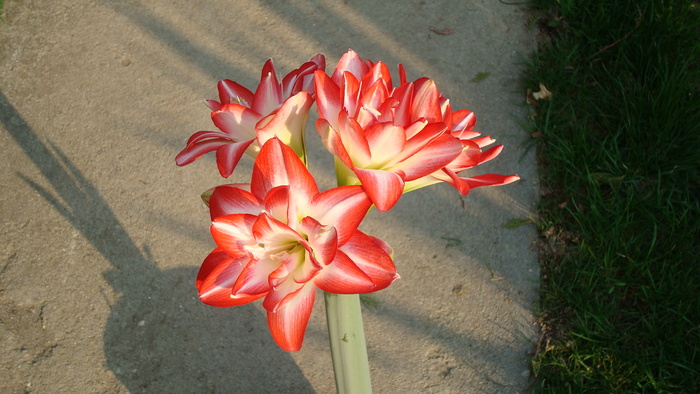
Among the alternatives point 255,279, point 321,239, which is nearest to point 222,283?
point 255,279

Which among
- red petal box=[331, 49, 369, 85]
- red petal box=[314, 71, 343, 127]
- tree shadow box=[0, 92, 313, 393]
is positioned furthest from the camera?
tree shadow box=[0, 92, 313, 393]

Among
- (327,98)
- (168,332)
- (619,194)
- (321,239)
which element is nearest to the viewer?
(321,239)

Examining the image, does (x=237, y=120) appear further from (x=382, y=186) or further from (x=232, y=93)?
(x=382, y=186)

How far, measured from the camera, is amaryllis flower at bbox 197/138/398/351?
1.02 metres

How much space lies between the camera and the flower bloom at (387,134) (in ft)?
3.45

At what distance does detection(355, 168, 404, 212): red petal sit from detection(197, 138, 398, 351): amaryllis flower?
0.03 meters

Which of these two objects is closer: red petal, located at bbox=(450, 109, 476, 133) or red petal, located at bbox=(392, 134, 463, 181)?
red petal, located at bbox=(392, 134, 463, 181)

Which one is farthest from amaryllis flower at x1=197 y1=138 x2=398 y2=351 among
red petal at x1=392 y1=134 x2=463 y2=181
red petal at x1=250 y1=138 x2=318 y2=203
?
red petal at x1=392 y1=134 x2=463 y2=181

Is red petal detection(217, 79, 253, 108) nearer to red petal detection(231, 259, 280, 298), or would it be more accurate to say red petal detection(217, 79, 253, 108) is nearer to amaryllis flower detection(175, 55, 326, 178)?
amaryllis flower detection(175, 55, 326, 178)

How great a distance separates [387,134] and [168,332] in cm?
165

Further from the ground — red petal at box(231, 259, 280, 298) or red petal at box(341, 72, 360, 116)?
red petal at box(341, 72, 360, 116)

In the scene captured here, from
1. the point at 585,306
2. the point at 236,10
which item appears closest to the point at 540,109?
the point at 585,306

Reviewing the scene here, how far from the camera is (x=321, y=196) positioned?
1054 millimetres

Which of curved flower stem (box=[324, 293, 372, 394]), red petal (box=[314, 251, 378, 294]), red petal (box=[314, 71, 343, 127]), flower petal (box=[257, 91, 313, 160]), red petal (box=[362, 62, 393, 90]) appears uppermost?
red petal (box=[362, 62, 393, 90])
